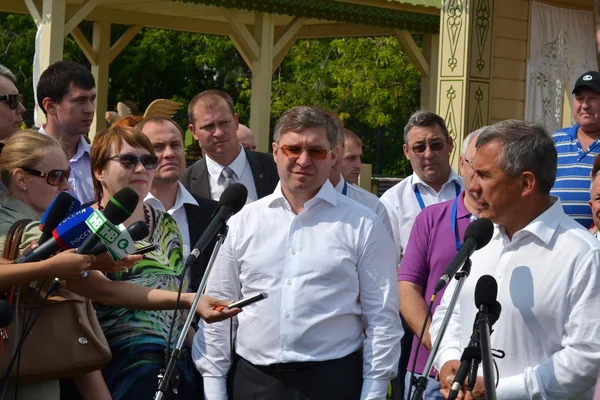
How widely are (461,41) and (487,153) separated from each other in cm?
729

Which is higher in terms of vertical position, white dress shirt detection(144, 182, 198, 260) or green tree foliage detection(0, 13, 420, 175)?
green tree foliage detection(0, 13, 420, 175)

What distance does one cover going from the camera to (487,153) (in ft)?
15.4

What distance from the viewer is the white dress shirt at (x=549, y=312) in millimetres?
4383

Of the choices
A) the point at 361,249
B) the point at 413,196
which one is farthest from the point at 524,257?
the point at 413,196

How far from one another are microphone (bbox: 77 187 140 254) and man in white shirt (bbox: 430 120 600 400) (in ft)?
5.00

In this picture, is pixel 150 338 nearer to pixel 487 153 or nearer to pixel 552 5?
pixel 487 153

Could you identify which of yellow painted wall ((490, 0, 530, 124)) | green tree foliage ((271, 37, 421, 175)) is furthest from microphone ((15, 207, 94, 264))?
green tree foliage ((271, 37, 421, 175))

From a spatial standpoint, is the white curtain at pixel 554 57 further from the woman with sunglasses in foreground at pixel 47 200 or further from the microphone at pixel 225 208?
the microphone at pixel 225 208

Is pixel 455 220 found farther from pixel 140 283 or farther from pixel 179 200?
pixel 140 283

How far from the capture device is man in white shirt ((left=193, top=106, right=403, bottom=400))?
5.04 meters

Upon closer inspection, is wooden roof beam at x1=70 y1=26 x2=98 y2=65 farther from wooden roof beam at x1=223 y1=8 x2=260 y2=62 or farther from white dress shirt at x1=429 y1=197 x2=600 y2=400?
white dress shirt at x1=429 y1=197 x2=600 y2=400

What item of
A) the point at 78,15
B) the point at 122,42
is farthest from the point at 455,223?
the point at 122,42

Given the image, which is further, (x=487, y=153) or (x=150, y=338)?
Answer: (x=150, y=338)

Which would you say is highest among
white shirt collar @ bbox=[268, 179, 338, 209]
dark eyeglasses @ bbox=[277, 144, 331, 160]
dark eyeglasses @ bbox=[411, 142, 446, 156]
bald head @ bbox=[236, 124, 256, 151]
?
bald head @ bbox=[236, 124, 256, 151]
